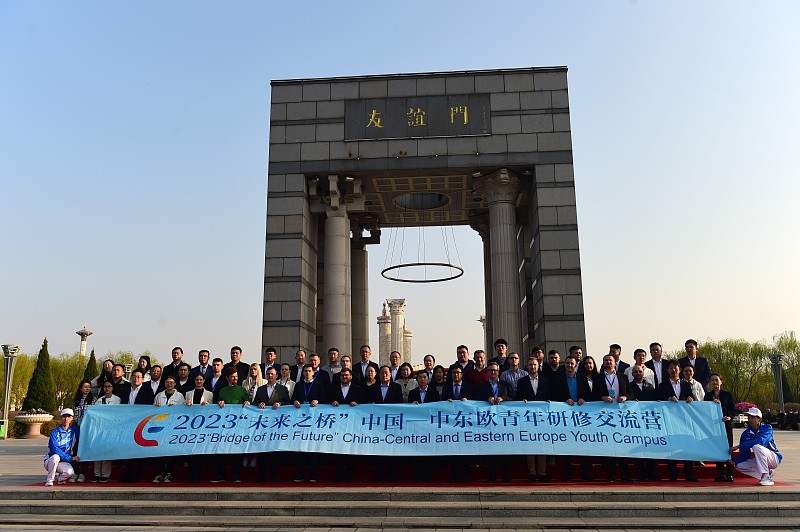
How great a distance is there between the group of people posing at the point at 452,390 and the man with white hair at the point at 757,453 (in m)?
0.02

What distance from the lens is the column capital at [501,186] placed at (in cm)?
2244

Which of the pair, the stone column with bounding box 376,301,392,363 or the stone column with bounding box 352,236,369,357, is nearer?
the stone column with bounding box 352,236,369,357

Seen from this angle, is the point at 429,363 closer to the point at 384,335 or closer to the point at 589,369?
the point at 589,369

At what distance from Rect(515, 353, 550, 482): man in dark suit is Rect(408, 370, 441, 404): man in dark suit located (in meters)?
Result: 1.43

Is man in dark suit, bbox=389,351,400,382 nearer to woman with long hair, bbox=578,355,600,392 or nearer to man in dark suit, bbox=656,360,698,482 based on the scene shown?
woman with long hair, bbox=578,355,600,392

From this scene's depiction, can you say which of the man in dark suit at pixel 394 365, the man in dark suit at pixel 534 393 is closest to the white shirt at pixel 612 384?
the man in dark suit at pixel 534 393

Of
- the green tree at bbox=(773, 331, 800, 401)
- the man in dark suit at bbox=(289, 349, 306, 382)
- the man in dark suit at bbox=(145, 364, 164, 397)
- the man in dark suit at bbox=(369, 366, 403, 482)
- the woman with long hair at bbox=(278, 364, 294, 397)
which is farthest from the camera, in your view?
the green tree at bbox=(773, 331, 800, 401)

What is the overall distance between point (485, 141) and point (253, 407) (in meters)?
14.1

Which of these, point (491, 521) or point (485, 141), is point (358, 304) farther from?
point (491, 521)

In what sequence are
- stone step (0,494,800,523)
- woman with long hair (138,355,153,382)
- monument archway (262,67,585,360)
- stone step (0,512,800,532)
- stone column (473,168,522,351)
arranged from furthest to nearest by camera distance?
stone column (473,168,522,351) → monument archway (262,67,585,360) → woman with long hair (138,355,153,382) → stone step (0,494,800,523) → stone step (0,512,800,532)

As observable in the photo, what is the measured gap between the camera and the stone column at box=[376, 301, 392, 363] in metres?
89.2

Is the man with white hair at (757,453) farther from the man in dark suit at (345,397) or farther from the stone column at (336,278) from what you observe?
the stone column at (336,278)

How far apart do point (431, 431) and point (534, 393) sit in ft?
6.15

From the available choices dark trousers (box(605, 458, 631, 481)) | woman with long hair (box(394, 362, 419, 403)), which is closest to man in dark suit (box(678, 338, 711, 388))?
dark trousers (box(605, 458, 631, 481))
